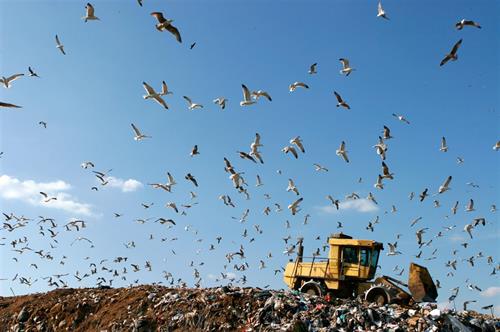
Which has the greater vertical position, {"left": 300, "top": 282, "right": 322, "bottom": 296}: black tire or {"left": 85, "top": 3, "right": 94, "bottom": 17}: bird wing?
{"left": 85, "top": 3, "right": 94, "bottom": 17}: bird wing

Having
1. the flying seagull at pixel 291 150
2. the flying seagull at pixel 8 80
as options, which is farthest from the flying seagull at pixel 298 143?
the flying seagull at pixel 8 80

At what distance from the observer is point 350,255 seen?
41.3 feet

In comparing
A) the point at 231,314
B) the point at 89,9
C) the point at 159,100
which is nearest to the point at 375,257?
the point at 231,314

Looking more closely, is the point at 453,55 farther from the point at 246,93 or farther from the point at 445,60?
the point at 246,93

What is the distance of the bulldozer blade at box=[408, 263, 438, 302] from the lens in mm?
11078

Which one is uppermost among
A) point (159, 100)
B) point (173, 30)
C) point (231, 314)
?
point (173, 30)

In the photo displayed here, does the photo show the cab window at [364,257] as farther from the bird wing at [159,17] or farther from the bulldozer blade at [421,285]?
the bird wing at [159,17]

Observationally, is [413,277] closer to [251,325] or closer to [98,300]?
[251,325]

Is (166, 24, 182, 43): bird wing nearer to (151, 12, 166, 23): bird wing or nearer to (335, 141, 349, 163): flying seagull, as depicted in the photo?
(151, 12, 166, 23): bird wing

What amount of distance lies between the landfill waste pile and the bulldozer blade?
2.93 ft

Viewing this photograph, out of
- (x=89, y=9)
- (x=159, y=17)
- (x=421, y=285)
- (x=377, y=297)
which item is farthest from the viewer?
(x=377, y=297)

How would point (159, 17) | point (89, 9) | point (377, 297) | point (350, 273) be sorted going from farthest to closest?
point (350, 273) < point (377, 297) < point (89, 9) < point (159, 17)

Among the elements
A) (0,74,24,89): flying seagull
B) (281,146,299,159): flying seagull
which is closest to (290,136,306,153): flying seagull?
(281,146,299,159): flying seagull

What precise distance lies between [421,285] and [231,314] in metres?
4.53
